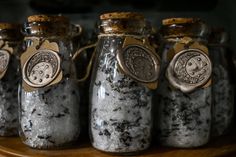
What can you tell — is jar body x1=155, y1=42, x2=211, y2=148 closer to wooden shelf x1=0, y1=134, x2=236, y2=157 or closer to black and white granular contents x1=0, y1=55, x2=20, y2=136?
wooden shelf x1=0, y1=134, x2=236, y2=157

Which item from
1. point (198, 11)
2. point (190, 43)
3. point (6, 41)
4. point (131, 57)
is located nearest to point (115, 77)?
point (131, 57)

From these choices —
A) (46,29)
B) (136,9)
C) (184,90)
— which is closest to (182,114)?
(184,90)

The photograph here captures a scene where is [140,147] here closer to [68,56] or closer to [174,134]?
[174,134]

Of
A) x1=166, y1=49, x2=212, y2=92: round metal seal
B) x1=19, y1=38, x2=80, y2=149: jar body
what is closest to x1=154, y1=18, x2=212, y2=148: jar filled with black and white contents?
x1=166, y1=49, x2=212, y2=92: round metal seal

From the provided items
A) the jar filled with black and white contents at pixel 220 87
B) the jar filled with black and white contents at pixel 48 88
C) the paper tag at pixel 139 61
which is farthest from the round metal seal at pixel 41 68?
the jar filled with black and white contents at pixel 220 87

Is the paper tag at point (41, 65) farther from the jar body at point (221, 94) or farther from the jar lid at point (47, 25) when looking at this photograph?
the jar body at point (221, 94)

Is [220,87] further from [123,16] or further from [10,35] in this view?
[10,35]

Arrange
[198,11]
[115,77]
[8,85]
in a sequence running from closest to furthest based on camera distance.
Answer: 1. [115,77]
2. [8,85]
3. [198,11]
